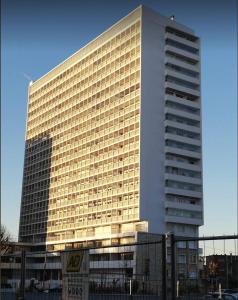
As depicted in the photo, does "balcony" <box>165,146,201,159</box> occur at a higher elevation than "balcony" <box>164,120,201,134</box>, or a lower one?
lower

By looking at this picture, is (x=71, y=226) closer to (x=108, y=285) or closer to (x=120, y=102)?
(x=120, y=102)

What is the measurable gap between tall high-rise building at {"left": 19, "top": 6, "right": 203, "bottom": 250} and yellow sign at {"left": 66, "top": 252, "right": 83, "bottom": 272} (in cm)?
7404

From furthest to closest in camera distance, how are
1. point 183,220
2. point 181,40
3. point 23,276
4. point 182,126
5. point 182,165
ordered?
point 181,40 → point 182,126 → point 182,165 → point 183,220 → point 23,276

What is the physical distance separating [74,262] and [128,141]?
265 ft

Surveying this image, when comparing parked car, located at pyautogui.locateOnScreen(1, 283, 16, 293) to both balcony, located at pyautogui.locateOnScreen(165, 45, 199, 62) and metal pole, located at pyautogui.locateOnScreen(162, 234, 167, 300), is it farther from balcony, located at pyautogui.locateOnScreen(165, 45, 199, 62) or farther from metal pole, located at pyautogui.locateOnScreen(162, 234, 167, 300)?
balcony, located at pyautogui.locateOnScreen(165, 45, 199, 62)

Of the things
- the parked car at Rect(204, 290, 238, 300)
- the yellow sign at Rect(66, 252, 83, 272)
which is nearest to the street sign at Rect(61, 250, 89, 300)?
the yellow sign at Rect(66, 252, 83, 272)

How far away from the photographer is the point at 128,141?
92125 millimetres

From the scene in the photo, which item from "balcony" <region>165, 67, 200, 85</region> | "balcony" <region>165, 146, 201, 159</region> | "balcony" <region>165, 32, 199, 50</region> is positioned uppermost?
"balcony" <region>165, 32, 199, 50</region>

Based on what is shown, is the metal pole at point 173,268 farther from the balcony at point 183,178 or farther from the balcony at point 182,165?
the balcony at point 182,165

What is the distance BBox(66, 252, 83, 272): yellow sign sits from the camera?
11402 millimetres

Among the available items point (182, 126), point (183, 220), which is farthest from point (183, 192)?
point (182, 126)

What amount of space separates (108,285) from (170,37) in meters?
90.8

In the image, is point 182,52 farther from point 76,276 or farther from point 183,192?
point 76,276

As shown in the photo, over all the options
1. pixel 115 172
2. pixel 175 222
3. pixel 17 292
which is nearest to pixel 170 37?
pixel 115 172
